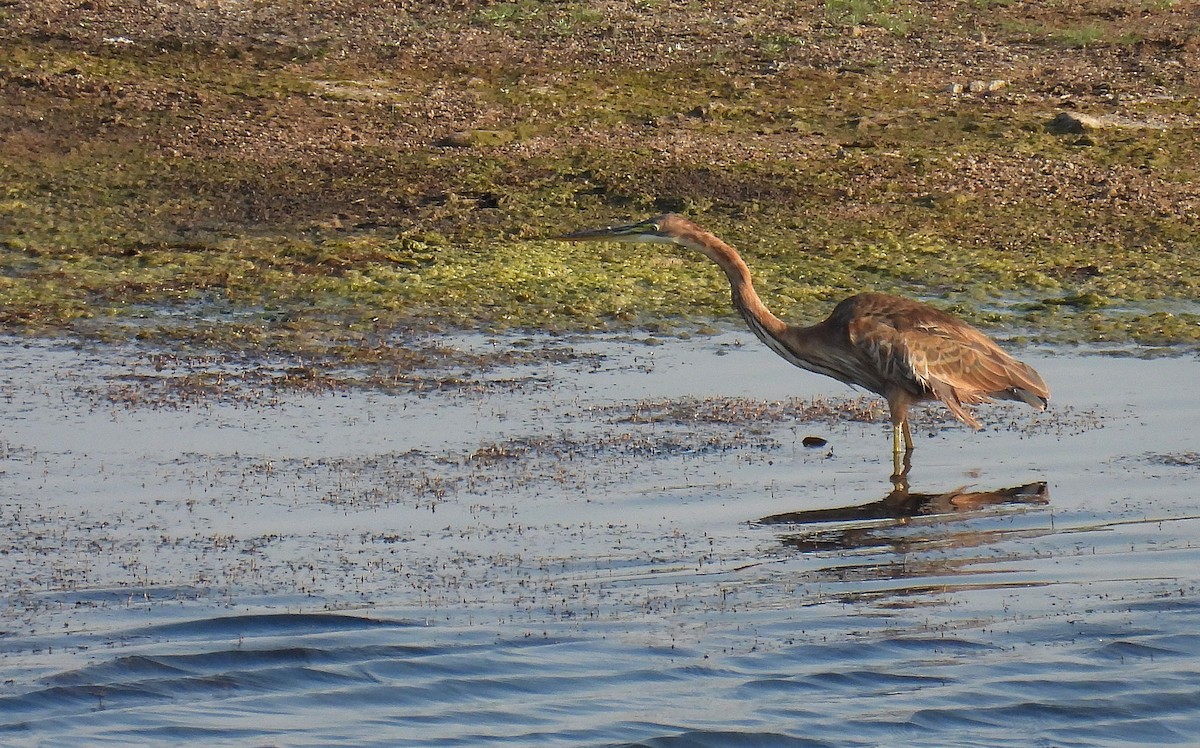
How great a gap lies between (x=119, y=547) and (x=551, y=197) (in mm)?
6089

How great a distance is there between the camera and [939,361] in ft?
30.8

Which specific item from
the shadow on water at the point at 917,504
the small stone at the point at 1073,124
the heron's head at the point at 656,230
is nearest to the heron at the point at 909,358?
the shadow on water at the point at 917,504

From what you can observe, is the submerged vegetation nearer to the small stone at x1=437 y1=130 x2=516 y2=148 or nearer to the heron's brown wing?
the small stone at x1=437 y1=130 x2=516 y2=148

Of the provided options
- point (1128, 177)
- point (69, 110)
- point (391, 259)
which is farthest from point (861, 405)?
point (69, 110)

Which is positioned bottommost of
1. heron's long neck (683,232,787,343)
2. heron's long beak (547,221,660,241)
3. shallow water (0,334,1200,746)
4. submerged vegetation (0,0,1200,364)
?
shallow water (0,334,1200,746)

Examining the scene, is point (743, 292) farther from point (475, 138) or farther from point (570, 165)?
point (475, 138)

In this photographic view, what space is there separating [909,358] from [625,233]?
1791mm

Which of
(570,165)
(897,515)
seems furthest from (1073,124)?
(897,515)

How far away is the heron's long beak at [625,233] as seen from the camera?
10.3 metres

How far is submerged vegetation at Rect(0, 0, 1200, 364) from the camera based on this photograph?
1155 cm

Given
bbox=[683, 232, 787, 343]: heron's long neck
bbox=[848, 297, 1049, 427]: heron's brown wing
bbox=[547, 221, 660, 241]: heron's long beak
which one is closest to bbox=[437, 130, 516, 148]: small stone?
bbox=[547, 221, 660, 241]: heron's long beak

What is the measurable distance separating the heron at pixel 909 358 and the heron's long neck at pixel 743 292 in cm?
7

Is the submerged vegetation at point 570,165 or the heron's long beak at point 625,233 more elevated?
the submerged vegetation at point 570,165

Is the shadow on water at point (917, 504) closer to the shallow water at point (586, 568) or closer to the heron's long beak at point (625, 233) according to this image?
the shallow water at point (586, 568)
